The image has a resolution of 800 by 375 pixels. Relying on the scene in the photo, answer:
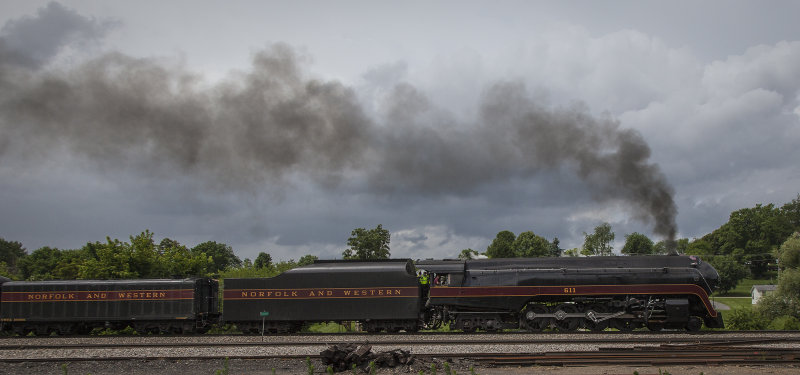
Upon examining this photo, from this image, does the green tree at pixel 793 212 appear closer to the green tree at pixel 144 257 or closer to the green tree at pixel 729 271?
the green tree at pixel 729 271

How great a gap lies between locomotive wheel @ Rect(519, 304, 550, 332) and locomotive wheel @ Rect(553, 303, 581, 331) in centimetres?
41

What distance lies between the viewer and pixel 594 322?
1881 cm

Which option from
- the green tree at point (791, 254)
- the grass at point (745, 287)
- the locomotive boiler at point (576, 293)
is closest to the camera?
the locomotive boiler at point (576, 293)

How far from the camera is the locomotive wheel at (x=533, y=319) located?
1922 cm

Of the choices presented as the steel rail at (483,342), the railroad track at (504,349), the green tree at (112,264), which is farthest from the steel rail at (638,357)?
the green tree at (112,264)

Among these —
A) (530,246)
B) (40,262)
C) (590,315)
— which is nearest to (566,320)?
(590,315)

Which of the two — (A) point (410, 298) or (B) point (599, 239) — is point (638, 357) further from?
(B) point (599, 239)

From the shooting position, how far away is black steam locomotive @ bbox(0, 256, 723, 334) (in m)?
18.7

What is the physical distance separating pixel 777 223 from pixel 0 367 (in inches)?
4358

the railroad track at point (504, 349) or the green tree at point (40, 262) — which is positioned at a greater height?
the green tree at point (40, 262)

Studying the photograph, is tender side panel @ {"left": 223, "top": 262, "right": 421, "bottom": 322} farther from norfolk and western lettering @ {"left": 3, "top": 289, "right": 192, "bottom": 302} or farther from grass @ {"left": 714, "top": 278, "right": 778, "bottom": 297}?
grass @ {"left": 714, "top": 278, "right": 778, "bottom": 297}

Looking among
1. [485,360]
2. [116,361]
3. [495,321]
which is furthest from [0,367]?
[495,321]

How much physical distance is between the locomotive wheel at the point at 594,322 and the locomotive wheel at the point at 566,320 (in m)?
0.32

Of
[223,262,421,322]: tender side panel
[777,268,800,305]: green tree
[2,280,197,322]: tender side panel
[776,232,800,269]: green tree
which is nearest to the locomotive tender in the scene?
[2,280,197,322]: tender side panel
